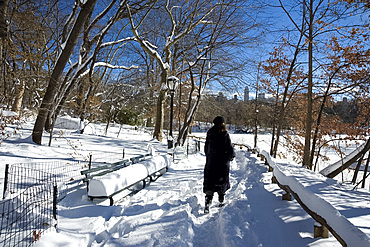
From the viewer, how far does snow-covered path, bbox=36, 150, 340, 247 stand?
2.80m

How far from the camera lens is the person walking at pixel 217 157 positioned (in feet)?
13.1

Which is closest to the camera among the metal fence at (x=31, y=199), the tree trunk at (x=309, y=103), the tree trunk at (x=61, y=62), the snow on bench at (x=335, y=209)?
the snow on bench at (x=335, y=209)

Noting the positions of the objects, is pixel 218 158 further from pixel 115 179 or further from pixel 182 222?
pixel 115 179

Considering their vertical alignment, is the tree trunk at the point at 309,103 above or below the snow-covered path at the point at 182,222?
above

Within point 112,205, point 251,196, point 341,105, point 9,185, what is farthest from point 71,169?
point 341,105

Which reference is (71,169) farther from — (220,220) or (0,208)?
(220,220)

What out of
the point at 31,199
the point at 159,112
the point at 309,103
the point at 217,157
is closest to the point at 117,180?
the point at 31,199

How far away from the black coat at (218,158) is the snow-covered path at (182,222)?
0.47m

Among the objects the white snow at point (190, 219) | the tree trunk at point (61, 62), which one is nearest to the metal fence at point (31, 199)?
the white snow at point (190, 219)

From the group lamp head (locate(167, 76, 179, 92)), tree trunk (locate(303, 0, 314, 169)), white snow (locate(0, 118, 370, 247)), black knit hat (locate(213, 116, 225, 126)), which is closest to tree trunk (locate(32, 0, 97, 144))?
white snow (locate(0, 118, 370, 247))

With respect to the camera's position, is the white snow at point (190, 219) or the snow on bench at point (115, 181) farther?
the snow on bench at point (115, 181)

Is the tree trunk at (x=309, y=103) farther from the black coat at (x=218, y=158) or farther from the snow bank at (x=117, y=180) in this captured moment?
the snow bank at (x=117, y=180)

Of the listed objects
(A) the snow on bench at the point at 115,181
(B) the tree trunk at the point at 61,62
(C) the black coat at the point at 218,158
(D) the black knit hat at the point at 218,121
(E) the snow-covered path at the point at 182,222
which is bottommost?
(E) the snow-covered path at the point at 182,222

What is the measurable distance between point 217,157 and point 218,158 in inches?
1.1
